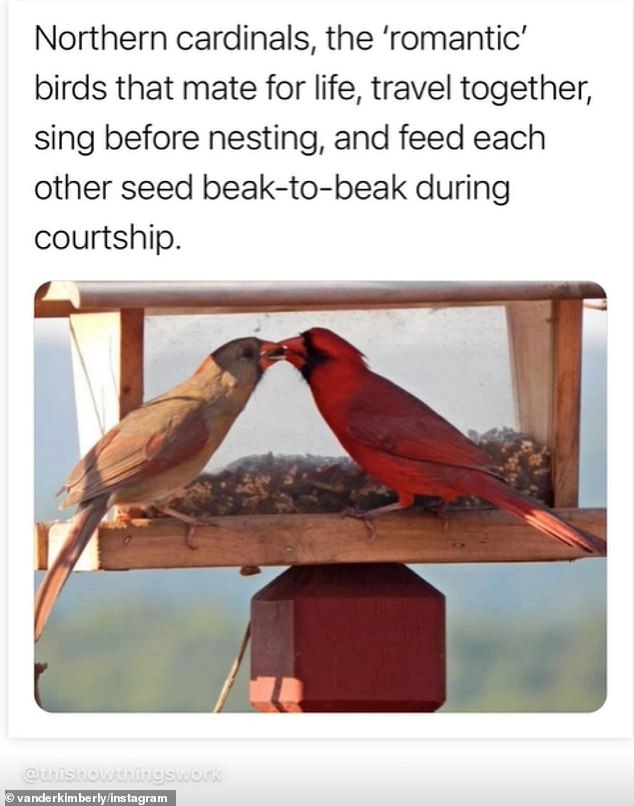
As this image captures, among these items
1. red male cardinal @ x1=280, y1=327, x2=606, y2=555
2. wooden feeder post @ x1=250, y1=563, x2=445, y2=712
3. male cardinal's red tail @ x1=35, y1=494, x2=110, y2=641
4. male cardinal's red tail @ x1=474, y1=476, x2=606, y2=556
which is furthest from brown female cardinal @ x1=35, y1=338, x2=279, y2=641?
male cardinal's red tail @ x1=474, y1=476, x2=606, y2=556

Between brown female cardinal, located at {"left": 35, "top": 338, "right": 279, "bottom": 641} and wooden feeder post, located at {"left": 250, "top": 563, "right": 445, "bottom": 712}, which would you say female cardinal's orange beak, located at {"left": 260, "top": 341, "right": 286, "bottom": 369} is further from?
wooden feeder post, located at {"left": 250, "top": 563, "right": 445, "bottom": 712}

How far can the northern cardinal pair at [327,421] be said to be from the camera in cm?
392

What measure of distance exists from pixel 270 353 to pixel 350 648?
0.58m

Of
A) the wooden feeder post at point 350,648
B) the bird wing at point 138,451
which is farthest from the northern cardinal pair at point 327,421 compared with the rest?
the wooden feeder post at point 350,648

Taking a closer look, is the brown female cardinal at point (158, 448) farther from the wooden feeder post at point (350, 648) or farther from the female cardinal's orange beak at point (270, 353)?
the wooden feeder post at point (350, 648)

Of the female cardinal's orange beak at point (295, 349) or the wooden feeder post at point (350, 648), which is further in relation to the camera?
the female cardinal's orange beak at point (295, 349)

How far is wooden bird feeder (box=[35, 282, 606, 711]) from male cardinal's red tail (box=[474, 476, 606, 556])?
0.05 metres

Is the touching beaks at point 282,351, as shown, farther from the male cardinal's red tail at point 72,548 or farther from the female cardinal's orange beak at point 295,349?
the male cardinal's red tail at point 72,548

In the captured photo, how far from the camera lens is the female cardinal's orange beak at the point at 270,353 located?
3.98m

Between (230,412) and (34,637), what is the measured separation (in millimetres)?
576

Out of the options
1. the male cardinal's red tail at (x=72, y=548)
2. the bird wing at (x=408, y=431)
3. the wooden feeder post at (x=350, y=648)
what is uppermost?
the bird wing at (x=408, y=431)

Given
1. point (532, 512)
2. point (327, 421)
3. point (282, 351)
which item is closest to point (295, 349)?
point (282, 351)

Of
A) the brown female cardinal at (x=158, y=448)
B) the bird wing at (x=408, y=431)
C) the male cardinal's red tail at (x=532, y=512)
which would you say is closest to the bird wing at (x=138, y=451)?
the brown female cardinal at (x=158, y=448)

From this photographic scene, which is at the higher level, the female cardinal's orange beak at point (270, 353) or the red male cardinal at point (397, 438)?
the female cardinal's orange beak at point (270, 353)
